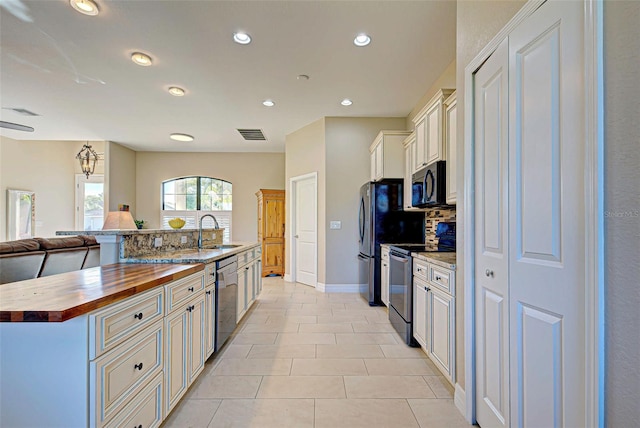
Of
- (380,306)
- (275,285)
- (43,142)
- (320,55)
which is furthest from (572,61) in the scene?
(43,142)

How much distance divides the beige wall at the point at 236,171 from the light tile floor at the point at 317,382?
444cm

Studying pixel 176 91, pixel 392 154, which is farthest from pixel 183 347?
pixel 176 91

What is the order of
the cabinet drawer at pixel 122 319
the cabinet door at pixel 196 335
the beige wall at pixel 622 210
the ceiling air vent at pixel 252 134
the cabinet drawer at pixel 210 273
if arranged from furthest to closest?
the ceiling air vent at pixel 252 134 → the cabinet drawer at pixel 210 273 → the cabinet door at pixel 196 335 → the cabinet drawer at pixel 122 319 → the beige wall at pixel 622 210

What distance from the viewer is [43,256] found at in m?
2.89

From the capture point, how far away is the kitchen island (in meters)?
1.05

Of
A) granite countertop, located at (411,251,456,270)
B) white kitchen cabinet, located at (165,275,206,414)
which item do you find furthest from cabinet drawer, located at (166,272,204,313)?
granite countertop, located at (411,251,456,270)

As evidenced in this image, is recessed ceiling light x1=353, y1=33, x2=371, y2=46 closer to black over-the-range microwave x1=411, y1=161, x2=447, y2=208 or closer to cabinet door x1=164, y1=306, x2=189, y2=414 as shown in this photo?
black over-the-range microwave x1=411, y1=161, x2=447, y2=208

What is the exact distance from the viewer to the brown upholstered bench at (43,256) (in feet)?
8.62

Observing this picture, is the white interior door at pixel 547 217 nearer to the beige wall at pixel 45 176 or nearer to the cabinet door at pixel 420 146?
the cabinet door at pixel 420 146

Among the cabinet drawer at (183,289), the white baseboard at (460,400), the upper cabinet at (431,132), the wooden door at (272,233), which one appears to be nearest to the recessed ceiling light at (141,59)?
the cabinet drawer at (183,289)

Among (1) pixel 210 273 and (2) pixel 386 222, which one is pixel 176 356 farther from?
(2) pixel 386 222

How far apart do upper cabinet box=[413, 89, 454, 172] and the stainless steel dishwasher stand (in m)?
2.15

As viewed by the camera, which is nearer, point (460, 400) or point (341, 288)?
point (460, 400)

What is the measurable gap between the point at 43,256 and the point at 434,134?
13.1 ft
